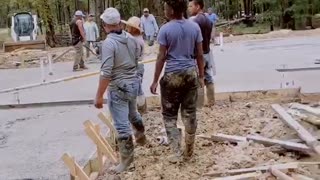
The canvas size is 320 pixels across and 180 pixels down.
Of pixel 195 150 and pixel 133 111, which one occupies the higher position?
pixel 133 111

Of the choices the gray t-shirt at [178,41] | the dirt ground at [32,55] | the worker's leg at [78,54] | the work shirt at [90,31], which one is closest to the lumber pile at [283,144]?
the gray t-shirt at [178,41]

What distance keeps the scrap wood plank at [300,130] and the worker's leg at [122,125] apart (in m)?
1.90

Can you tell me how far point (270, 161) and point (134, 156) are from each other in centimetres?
165

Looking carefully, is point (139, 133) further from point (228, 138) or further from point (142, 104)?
point (142, 104)

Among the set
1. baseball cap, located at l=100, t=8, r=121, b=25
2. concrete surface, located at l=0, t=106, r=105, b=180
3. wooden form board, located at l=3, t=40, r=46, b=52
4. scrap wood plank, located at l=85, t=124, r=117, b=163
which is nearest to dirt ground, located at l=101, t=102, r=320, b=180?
scrap wood plank, located at l=85, t=124, r=117, b=163

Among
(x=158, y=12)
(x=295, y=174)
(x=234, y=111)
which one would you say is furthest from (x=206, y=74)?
(x=158, y=12)

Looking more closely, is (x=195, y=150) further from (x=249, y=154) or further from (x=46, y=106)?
A: (x=46, y=106)

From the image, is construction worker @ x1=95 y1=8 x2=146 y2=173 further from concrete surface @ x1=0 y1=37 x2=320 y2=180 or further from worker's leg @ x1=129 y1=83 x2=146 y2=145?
concrete surface @ x1=0 y1=37 x2=320 y2=180

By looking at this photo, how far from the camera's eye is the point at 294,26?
38844 millimetres

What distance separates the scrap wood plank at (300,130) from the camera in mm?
5941

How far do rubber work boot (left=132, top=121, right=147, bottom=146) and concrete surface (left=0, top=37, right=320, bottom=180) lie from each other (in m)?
0.79

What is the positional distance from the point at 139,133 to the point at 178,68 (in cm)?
131

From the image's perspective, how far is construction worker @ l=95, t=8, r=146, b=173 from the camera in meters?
5.96

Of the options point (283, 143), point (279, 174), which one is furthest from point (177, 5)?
point (279, 174)
